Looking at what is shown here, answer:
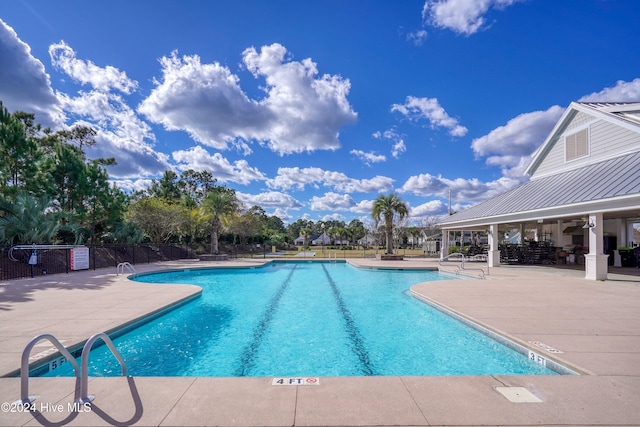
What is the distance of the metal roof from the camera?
1095 cm

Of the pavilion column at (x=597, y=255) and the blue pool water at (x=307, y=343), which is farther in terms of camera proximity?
the pavilion column at (x=597, y=255)

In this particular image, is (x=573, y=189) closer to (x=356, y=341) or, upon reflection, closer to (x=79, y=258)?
(x=356, y=341)

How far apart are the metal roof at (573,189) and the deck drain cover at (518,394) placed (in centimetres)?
1055

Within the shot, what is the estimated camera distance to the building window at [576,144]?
599 inches

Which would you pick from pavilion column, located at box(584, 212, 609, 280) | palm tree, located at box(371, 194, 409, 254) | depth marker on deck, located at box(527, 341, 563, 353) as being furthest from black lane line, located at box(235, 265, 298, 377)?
palm tree, located at box(371, 194, 409, 254)

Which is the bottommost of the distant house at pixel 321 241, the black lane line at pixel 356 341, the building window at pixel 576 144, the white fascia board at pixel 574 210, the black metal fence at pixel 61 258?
the distant house at pixel 321 241

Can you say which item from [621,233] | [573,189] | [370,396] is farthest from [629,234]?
[370,396]

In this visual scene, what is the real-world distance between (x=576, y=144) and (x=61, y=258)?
27594mm

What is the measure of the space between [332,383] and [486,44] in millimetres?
15717

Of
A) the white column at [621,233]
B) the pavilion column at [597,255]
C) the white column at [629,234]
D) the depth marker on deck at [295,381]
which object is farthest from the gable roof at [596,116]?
the depth marker on deck at [295,381]

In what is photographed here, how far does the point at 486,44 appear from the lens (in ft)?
44.6

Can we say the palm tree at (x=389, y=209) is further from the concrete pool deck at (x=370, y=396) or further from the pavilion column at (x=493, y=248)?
the concrete pool deck at (x=370, y=396)

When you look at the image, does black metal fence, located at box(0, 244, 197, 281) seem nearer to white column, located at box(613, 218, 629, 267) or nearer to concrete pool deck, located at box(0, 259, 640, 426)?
concrete pool deck, located at box(0, 259, 640, 426)

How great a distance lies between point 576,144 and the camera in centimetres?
1569
